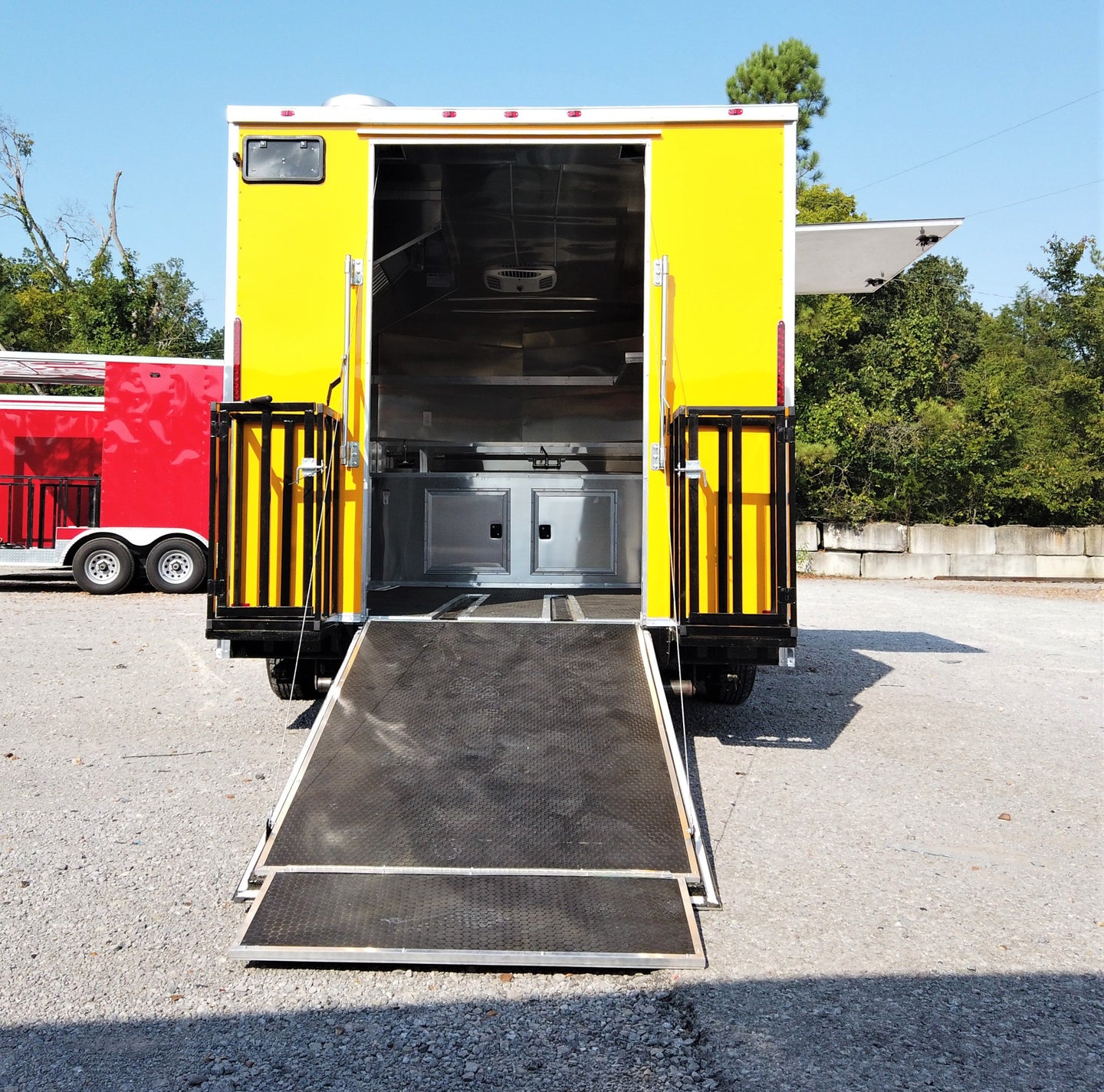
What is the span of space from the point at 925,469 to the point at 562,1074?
17.8 meters

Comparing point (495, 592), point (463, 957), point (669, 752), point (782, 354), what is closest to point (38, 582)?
point (495, 592)

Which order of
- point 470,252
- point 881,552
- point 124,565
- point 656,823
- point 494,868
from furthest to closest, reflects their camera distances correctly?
point 881,552 → point 124,565 → point 470,252 → point 656,823 → point 494,868

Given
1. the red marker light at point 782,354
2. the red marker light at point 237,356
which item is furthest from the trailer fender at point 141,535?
the red marker light at point 782,354

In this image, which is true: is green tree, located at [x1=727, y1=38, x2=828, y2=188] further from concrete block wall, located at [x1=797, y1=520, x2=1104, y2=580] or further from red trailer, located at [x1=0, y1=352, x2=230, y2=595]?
red trailer, located at [x1=0, y1=352, x2=230, y2=595]

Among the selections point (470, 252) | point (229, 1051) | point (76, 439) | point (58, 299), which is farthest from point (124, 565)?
point (58, 299)

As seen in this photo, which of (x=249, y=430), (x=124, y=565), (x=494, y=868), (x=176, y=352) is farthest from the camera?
(x=176, y=352)

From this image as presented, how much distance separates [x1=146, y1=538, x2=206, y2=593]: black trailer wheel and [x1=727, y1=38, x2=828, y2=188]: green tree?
16335mm

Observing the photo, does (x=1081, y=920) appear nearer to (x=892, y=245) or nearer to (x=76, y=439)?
(x=892, y=245)

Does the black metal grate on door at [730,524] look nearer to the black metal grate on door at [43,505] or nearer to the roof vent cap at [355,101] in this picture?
the roof vent cap at [355,101]

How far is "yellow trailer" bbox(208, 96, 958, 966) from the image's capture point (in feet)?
8.79

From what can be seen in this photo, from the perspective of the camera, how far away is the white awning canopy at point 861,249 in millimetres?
4836

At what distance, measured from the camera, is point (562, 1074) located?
193 cm

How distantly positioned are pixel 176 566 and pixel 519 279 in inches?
256

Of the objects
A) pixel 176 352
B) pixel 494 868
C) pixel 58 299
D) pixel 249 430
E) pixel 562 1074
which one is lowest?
pixel 562 1074
